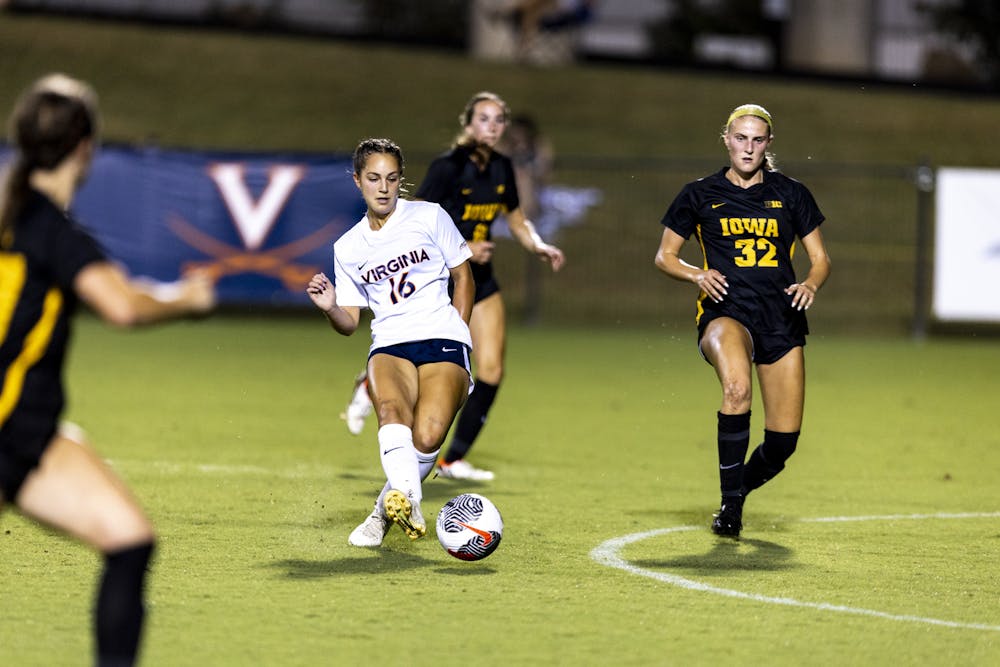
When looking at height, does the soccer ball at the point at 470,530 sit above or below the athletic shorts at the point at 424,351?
below

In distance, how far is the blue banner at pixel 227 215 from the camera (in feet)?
71.0

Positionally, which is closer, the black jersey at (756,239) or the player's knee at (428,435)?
the player's knee at (428,435)

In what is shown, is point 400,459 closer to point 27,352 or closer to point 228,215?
point 27,352

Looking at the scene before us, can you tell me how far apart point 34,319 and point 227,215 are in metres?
17.4

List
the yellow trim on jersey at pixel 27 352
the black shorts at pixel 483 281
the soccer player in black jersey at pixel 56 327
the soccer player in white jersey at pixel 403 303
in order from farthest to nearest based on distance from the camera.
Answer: the black shorts at pixel 483 281 < the soccer player in white jersey at pixel 403 303 < the yellow trim on jersey at pixel 27 352 < the soccer player in black jersey at pixel 56 327

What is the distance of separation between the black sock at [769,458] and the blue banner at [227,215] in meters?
13.5

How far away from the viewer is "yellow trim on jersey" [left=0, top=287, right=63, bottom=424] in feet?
14.9

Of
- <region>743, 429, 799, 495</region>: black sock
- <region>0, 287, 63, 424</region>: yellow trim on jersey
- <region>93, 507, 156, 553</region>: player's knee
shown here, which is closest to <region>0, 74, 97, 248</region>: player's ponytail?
<region>0, 287, 63, 424</region>: yellow trim on jersey

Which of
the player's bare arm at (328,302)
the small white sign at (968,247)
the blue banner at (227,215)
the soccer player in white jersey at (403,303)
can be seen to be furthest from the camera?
the blue banner at (227,215)

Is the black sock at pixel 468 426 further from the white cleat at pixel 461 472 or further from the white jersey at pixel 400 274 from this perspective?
the white jersey at pixel 400 274

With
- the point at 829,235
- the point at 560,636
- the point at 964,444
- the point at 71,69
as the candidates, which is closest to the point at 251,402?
the point at 964,444

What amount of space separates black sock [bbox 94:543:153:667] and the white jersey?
3.41 m

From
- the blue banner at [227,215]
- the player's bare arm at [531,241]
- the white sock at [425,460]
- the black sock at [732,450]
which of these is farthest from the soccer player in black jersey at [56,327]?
the blue banner at [227,215]

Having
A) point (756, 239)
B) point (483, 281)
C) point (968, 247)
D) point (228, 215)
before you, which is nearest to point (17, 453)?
point (756, 239)
